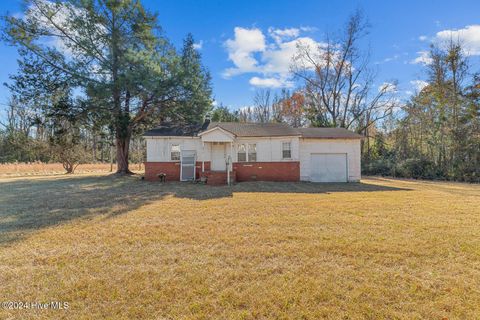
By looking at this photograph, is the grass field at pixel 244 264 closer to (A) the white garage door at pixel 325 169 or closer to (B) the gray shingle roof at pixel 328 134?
(A) the white garage door at pixel 325 169

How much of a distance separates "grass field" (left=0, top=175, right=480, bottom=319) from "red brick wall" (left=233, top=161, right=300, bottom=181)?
8.14 metres

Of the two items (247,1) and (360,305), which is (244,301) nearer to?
(360,305)

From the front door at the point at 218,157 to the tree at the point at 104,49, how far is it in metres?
5.70

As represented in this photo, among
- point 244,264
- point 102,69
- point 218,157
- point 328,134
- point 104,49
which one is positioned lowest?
point 244,264

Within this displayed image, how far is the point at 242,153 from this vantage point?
15.3 m

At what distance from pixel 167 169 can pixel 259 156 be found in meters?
6.31

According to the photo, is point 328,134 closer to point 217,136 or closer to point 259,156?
point 259,156

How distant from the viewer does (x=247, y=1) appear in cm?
1420

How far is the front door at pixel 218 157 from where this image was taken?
50.6ft

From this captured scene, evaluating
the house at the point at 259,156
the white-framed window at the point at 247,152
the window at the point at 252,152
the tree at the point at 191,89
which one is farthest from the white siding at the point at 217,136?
the tree at the point at 191,89

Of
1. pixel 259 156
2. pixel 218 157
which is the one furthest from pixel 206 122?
pixel 259 156

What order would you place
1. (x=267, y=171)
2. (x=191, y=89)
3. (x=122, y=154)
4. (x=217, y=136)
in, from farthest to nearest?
(x=122, y=154)
(x=191, y=89)
(x=267, y=171)
(x=217, y=136)

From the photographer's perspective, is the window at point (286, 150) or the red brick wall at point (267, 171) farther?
the window at point (286, 150)

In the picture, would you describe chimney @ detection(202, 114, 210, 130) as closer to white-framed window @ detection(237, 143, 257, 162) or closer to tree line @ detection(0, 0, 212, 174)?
tree line @ detection(0, 0, 212, 174)
